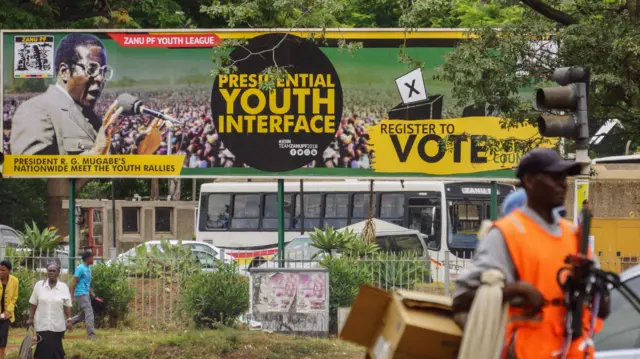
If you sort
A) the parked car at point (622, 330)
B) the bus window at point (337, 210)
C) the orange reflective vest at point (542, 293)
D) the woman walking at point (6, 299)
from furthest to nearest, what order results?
the bus window at point (337, 210)
the woman walking at point (6, 299)
the parked car at point (622, 330)
the orange reflective vest at point (542, 293)

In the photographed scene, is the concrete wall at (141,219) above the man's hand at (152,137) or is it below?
below

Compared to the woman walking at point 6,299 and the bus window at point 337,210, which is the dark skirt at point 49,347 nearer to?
the woman walking at point 6,299

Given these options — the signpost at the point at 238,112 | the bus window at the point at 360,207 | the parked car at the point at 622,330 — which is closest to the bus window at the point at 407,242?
the bus window at the point at 360,207

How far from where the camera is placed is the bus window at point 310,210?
35.9m

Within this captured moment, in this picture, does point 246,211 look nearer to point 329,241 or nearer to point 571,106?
point 329,241

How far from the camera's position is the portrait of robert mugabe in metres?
22.0

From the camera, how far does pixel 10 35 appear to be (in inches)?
862

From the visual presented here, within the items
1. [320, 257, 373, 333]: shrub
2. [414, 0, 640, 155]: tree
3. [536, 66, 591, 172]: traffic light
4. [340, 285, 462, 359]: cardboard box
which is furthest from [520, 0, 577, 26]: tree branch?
[340, 285, 462, 359]: cardboard box

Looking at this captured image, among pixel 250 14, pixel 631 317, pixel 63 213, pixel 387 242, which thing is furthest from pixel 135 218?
pixel 631 317

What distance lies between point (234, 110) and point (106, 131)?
262 cm

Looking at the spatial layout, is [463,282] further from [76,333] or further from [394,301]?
[76,333]

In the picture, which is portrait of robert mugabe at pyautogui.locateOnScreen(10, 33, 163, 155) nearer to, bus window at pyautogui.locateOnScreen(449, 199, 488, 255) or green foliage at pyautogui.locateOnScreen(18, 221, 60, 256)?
green foliage at pyautogui.locateOnScreen(18, 221, 60, 256)

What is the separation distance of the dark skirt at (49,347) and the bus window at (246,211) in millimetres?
22105

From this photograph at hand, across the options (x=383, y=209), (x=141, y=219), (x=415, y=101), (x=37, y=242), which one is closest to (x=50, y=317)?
(x=37, y=242)
